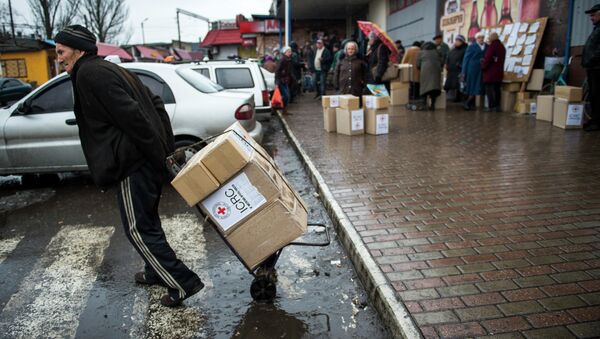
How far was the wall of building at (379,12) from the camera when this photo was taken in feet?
77.5

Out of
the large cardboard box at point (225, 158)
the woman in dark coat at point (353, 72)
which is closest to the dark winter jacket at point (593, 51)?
the woman in dark coat at point (353, 72)

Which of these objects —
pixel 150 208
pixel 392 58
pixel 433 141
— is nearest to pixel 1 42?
pixel 392 58

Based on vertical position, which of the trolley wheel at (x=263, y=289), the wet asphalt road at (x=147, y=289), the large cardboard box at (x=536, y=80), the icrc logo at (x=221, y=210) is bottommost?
the wet asphalt road at (x=147, y=289)

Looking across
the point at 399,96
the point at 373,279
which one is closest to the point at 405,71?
the point at 399,96

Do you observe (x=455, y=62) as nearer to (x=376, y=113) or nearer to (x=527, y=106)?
(x=527, y=106)

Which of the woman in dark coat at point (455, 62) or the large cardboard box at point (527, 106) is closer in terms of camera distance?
the large cardboard box at point (527, 106)

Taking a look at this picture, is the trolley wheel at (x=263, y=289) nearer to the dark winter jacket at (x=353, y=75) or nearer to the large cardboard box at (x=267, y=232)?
the large cardboard box at (x=267, y=232)

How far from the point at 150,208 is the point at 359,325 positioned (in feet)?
5.64

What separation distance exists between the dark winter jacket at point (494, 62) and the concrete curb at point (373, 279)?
812 cm

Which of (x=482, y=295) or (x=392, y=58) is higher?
(x=392, y=58)

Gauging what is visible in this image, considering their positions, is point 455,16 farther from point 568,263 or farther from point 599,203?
point 568,263

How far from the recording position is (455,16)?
1589 cm

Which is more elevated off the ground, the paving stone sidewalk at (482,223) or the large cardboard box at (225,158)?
the large cardboard box at (225,158)

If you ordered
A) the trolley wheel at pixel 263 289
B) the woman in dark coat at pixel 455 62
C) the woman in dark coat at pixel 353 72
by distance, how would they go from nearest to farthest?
the trolley wheel at pixel 263 289 → the woman in dark coat at pixel 353 72 → the woman in dark coat at pixel 455 62
